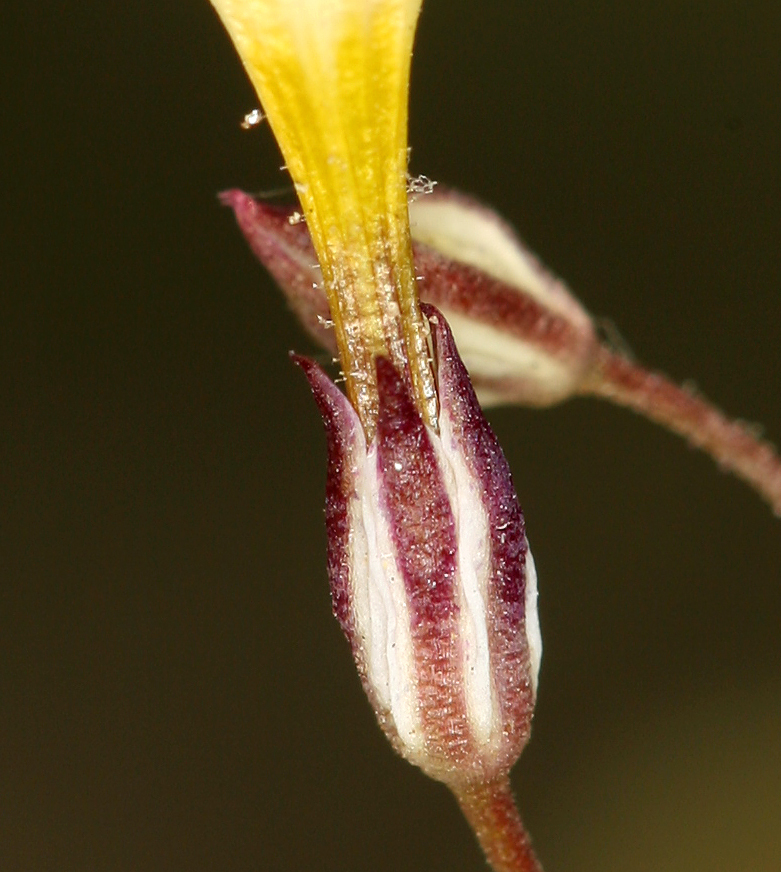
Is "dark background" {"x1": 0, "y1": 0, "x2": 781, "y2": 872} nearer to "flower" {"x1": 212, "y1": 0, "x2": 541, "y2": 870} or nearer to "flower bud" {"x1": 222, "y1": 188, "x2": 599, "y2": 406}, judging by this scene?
"flower bud" {"x1": 222, "y1": 188, "x2": 599, "y2": 406}

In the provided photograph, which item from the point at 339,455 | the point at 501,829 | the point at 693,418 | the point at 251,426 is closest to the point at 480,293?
the point at 693,418

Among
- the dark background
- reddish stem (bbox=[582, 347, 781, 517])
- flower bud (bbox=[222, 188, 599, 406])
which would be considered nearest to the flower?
flower bud (bbox=[222, 188, 599, 406])

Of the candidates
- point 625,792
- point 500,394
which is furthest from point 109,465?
point 500,394

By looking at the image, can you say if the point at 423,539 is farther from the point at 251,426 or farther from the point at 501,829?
the point at 251,426

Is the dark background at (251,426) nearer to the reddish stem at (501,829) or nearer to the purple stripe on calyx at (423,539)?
the reddish stem at (501,829)

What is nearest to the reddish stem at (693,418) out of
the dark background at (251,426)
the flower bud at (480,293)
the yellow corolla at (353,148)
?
the flower bud at (480,293)
